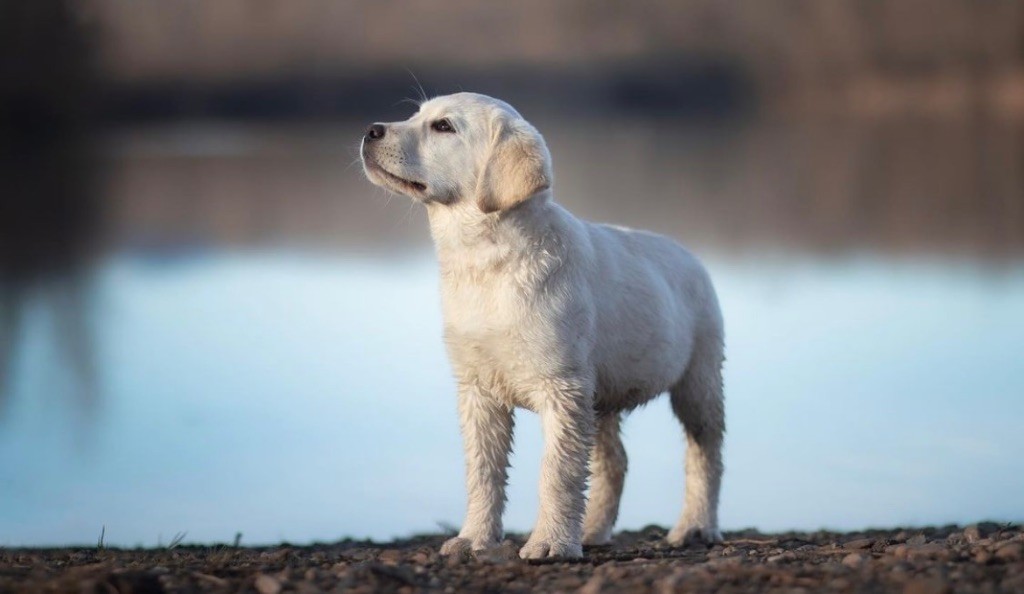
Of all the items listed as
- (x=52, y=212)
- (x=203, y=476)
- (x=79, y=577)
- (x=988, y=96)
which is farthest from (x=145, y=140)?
(x=79, y=577)

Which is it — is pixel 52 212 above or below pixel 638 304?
above

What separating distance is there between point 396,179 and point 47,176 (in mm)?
33128

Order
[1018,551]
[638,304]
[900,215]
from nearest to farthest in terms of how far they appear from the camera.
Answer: [1018,551]
[638,304]
[900,215]

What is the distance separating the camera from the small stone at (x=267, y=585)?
230 inches

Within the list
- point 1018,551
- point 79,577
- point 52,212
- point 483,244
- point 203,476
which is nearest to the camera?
point 79,577

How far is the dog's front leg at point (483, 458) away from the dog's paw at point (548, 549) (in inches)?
18.1

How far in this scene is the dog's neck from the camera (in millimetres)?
7348

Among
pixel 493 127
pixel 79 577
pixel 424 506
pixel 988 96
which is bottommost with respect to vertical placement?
pixel 79 577

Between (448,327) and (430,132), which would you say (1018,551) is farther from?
(430,132)

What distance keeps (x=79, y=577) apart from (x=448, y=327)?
2299 millimetres

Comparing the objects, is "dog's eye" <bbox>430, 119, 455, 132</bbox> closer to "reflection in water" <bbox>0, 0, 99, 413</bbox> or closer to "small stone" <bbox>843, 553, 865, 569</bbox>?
"small stone" <bbox>843, 553, 865, 569</bbox>

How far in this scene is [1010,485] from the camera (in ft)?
33.9

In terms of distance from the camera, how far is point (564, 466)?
7277 mm

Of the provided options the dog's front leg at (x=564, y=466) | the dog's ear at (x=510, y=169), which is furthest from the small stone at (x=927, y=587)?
the dog's ear at (x=510, y=169)
